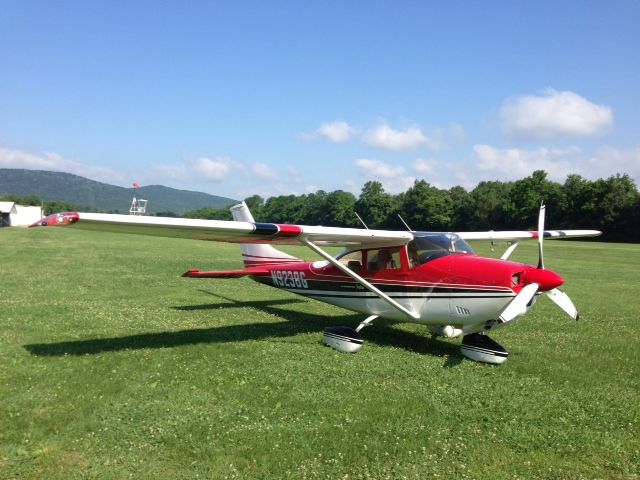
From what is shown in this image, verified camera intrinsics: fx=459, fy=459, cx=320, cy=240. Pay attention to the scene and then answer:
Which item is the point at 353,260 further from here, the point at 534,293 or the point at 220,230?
the point at 534,293

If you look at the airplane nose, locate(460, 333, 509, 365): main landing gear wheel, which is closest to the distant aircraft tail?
locate(460, 333, 509, 365): main landing gear wheel

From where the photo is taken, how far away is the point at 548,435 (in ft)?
15.2

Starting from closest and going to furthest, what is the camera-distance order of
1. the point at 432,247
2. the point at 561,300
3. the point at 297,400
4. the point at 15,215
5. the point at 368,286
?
the point at 297,400 → the point at 561,300 → the point at 432,247 → the point at 368,286 → the point at 15,215

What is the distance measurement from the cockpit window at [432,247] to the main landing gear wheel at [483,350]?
1396mm

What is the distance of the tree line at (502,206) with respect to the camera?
214 feet

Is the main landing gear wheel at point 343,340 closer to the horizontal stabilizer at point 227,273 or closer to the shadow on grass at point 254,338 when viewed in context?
the shadow on grass at point 254,338

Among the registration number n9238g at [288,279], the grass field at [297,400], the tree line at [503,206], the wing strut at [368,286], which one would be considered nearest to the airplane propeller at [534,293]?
the grass field at [297,400]

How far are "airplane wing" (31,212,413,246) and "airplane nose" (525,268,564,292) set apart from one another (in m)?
2.05

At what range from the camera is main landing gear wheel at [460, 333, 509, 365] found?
22.5ft

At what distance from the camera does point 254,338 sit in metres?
8.24

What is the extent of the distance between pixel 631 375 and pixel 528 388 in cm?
188

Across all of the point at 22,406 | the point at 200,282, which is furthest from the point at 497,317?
the point at 200,282

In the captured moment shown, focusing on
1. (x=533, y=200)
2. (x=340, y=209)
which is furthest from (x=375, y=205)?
(x=533, y=200)

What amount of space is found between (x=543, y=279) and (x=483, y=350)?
4.66ft
